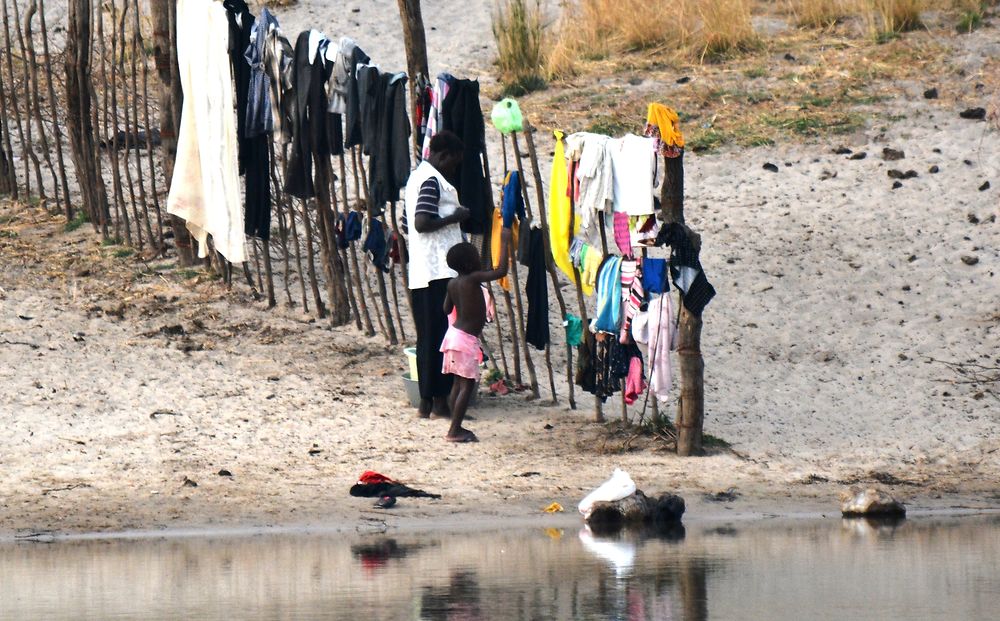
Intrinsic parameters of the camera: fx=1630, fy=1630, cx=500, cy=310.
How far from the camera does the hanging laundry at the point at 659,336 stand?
28.2ft

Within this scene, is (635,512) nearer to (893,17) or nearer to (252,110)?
(252,110)

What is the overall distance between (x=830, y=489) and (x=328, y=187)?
3945mm

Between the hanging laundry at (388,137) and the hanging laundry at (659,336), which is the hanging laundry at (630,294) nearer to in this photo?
the hanging laundry at (659,336)

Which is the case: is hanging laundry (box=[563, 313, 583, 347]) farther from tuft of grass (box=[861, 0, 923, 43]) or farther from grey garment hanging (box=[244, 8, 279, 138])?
tuft of grass (box=[861, 0, 923, 43])

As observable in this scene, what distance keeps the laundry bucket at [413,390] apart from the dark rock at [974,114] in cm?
683

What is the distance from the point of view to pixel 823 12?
16938 mm

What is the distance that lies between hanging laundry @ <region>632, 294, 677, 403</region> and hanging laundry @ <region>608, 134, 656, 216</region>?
0.51 m

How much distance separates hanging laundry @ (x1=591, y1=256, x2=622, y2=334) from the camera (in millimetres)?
8719

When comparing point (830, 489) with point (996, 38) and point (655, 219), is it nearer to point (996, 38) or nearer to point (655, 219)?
point (655, 219)

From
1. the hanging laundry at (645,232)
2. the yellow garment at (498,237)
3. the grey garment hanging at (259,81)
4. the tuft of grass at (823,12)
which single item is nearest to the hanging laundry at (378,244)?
the yellow garment at (498,237)

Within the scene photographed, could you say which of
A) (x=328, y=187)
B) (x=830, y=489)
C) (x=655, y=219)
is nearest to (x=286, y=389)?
(x=328, y=187)

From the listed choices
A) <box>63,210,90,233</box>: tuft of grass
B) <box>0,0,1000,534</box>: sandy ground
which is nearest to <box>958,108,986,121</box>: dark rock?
<box>0,0,1000,534</box>: sandy ground

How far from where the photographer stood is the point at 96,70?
17.0 meters

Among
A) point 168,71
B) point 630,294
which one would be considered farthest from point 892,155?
point 168,71
